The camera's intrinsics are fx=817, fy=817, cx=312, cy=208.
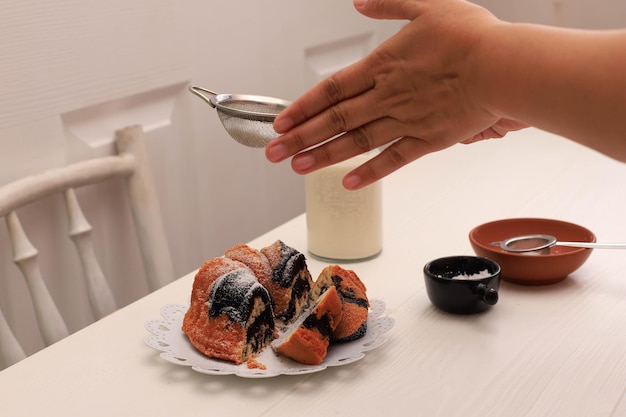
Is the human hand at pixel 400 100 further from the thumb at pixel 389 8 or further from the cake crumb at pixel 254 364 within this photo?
the cake crumb at pixel 254 364

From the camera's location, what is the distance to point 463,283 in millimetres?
1066

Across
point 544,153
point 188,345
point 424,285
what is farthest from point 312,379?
point 544,153

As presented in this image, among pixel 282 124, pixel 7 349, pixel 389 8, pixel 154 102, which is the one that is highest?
pixel 389 8

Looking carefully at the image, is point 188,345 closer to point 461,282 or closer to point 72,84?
point 461,282

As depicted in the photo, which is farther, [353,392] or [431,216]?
[431,216]

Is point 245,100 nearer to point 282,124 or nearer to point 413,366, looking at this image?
point 282,124

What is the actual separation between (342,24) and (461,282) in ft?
4.16

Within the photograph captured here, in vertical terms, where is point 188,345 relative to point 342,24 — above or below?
below

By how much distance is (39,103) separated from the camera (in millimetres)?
1418

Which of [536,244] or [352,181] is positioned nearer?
[352,181]

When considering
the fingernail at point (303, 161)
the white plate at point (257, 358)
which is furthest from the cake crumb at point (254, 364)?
the fingernail at point (303, 161)

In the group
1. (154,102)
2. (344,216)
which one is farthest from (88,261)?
(344,216)

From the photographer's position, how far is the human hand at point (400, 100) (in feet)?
3.00

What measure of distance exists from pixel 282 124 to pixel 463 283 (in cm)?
32
